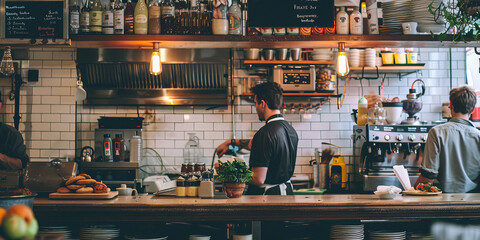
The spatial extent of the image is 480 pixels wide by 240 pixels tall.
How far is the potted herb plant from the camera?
11.0 feet

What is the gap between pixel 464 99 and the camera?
402 centimetres

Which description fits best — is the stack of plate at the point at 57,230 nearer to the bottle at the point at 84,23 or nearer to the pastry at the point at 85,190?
the pastry at the point at 85,190

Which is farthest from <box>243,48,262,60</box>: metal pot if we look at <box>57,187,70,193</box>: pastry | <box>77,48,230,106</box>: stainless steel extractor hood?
<box>57,187,70,193</box>: pastry

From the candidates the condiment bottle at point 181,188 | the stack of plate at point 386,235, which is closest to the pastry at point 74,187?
the condiment bottle at point 181,188

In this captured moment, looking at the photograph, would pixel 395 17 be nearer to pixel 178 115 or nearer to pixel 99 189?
pixel 99 189

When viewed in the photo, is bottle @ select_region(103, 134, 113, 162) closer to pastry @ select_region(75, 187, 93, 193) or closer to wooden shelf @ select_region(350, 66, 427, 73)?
pastry @ select_region(75, 187, 93, 193)

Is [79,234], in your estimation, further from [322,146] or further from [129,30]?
[322,146]

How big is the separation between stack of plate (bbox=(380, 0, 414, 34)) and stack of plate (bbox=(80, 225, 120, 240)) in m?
2.77

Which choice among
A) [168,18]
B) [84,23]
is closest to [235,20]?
[168,18]

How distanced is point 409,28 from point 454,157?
1131 millimetres

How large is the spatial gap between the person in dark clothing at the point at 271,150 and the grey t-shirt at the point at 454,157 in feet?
3.74

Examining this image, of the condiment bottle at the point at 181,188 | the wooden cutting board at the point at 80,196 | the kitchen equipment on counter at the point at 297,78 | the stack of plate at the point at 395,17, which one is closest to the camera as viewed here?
the wooden cutting board at the point at 80,196

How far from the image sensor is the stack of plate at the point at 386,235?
3207mm

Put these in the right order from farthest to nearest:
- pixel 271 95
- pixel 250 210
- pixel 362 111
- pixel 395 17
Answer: pixel 362 111, pixel 395 17, pixel 271 95, pixel 250 210
